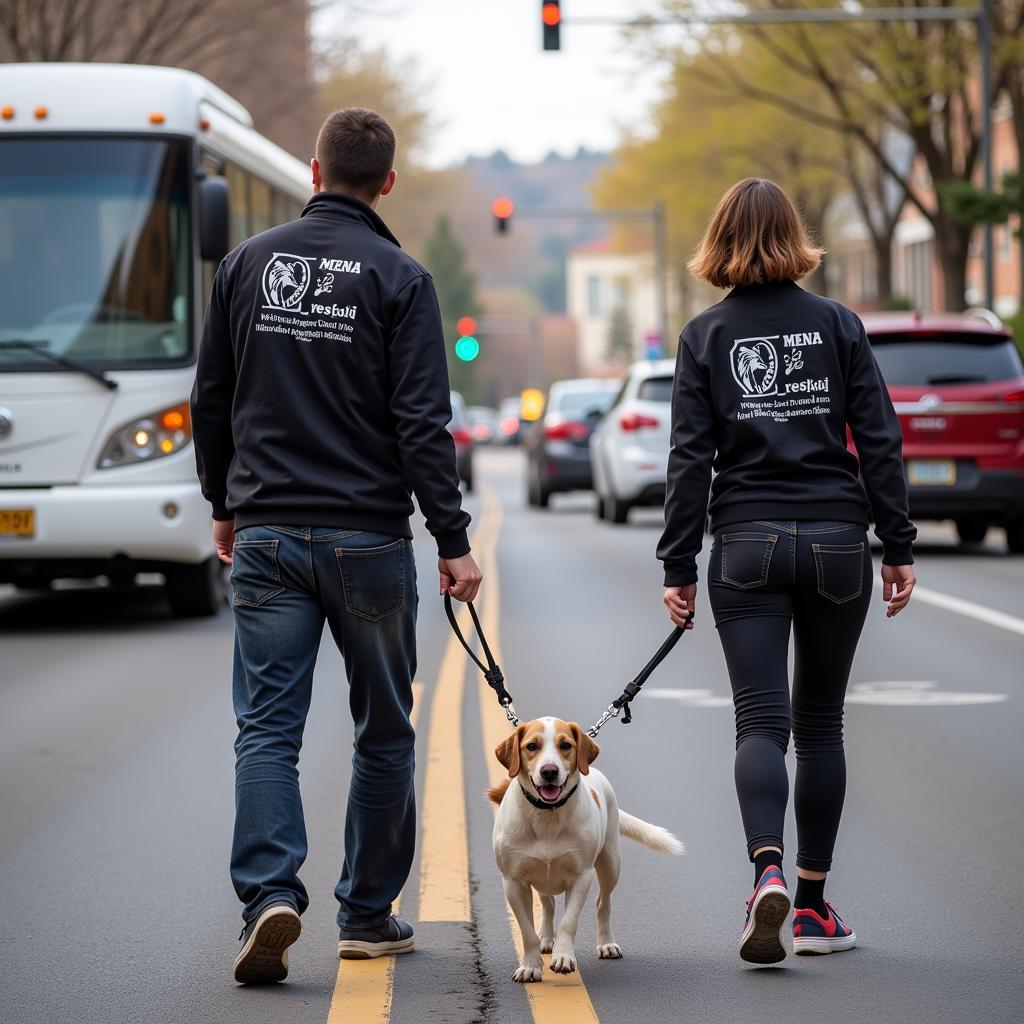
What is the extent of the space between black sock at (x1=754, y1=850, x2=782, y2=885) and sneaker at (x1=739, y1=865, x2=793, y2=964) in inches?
1.2

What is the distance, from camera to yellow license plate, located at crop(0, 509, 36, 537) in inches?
494

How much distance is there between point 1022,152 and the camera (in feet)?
102

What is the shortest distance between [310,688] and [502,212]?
127 ft

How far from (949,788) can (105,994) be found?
369 centimetres

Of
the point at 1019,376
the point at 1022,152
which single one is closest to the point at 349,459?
the point at 1019,376

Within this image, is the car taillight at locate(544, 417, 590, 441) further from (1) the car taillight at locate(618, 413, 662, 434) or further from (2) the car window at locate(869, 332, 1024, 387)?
(2) the car window at locate(869, 332, 1024, 387)

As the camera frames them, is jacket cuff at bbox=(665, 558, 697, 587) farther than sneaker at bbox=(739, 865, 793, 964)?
Yes

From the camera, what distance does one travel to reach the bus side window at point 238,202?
14.1m

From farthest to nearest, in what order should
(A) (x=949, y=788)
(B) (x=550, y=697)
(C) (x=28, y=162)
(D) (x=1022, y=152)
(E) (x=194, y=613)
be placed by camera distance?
(D) (x=1022, y=152) → (E) (x=194, y=613) → (C) (x=28, y=162) → (B) (x=550, y=697) → (A) (x=949, y=788)

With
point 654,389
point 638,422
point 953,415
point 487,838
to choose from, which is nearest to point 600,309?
point 654,389

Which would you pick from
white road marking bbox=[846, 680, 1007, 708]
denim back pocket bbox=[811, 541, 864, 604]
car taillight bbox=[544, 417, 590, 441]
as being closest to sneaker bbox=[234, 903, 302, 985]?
denim back pocket bbox=[811, 541, 864, 604]

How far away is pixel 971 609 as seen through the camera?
13867 millimetres

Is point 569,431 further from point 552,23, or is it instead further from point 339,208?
point 339,208

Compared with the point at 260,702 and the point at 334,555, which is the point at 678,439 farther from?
the point at 260,702
